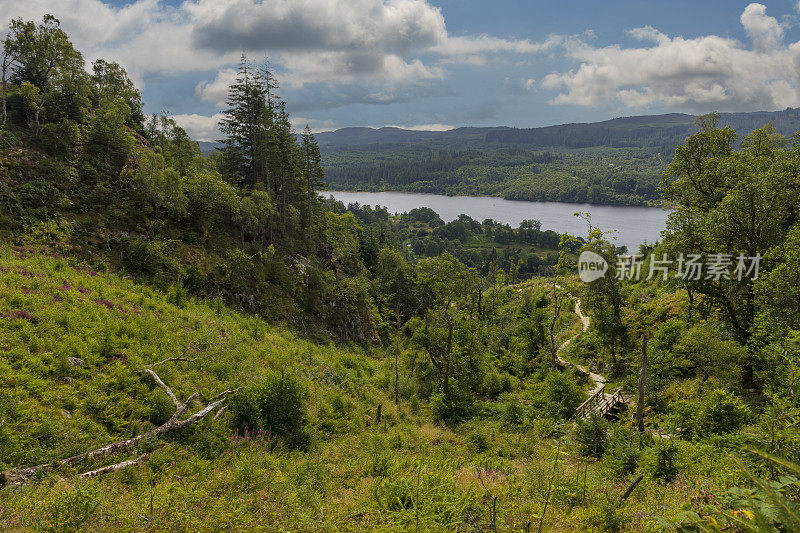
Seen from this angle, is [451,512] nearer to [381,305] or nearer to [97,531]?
[97,531]

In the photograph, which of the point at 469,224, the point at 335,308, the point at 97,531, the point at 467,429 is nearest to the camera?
the point at 97,531

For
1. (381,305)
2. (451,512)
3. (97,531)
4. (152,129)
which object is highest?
(152,129)

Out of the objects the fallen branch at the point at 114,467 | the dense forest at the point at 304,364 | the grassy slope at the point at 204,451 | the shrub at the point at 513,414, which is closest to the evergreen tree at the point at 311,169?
the dense forest at the point at 304,364

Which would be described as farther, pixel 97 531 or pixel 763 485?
pixel 97 531

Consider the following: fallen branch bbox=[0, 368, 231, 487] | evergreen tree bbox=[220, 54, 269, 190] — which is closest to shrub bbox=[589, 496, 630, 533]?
fallen branch bbox=[0, 368, 231, 487]

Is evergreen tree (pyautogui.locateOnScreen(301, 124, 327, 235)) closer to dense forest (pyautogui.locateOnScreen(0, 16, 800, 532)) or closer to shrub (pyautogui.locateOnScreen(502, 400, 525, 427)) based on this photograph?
dense forest (pyautogui.locateOnScreen(0, 16, 800, 532))

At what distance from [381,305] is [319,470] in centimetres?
4127

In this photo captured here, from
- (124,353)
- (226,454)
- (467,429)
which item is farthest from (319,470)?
(467,429)

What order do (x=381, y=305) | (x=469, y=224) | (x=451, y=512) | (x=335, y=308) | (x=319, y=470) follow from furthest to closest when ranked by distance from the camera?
(x=469, y=224)
(x=381, y=305)
(x=335, y=308)
(x=319, y=470)
(x=451, y=512)

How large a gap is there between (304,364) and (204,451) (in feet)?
33.5

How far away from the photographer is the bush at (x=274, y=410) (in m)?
11.7

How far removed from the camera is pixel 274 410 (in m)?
→ 12.3

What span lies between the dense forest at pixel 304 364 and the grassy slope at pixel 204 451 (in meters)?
0.07

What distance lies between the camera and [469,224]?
192 meters
